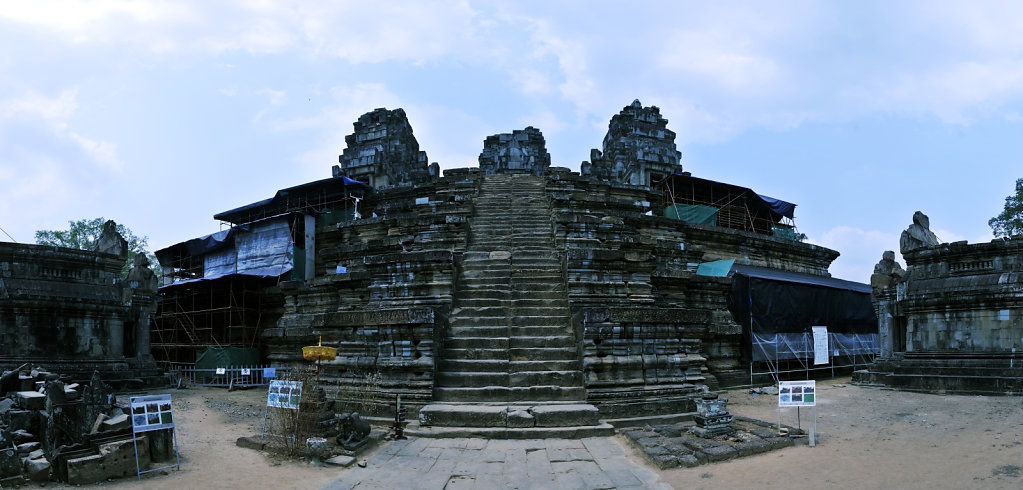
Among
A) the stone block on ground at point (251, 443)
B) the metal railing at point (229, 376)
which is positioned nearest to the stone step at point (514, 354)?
the stone block on ground at point (251, 443)

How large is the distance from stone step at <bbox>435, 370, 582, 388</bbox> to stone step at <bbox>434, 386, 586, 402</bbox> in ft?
0.62

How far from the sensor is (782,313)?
15781 mm

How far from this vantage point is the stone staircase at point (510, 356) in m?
8.34

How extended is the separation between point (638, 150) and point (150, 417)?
2299 centimetres

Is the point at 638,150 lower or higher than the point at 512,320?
higher

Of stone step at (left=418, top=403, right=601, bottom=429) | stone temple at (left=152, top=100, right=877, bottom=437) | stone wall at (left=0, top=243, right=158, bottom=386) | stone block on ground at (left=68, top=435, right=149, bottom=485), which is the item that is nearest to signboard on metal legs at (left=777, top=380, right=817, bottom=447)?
stone temple at (left=152, top=100, right=877, bottom=437)

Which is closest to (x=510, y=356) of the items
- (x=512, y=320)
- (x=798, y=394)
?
(x=512, y=320)

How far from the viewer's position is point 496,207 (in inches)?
714

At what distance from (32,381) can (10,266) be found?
6.84 m

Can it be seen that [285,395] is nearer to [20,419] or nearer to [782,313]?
[20,419]

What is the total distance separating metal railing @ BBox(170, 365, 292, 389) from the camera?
50.1 feet

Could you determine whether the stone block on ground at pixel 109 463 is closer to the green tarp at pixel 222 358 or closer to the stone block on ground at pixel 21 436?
the stone block on ground at pixel 21 436

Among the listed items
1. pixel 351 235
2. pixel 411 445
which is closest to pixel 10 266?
pixel 351 235

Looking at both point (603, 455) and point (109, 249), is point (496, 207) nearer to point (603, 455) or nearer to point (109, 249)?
point (109, 249)
